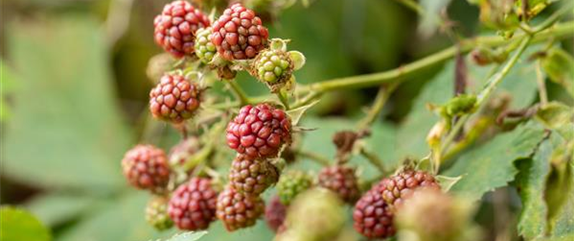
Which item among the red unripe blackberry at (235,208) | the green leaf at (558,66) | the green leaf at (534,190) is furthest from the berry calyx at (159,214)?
the green leaf at (558,66)

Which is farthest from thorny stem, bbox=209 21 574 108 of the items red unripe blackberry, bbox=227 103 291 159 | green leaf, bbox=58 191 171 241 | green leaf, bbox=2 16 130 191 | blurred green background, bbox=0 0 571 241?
green leaf, bbox=2 16 130 191

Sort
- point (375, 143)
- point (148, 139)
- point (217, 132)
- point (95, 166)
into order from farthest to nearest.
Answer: point (95, 166) < point (148, 139) < point (375, 143) < point (217, 132)

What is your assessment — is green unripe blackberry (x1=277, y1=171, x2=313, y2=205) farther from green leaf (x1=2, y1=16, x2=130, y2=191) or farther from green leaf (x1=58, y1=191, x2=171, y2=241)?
green leaf (x1=2, y1=16, x2=130, y2=191)

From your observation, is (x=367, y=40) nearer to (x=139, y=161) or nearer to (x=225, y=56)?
(x=139, y=161)

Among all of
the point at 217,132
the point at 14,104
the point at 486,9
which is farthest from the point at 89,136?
the point at 486,9

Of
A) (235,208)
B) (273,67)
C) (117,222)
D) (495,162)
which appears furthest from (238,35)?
(117,222)

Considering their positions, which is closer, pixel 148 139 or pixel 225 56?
pixel 225 56
